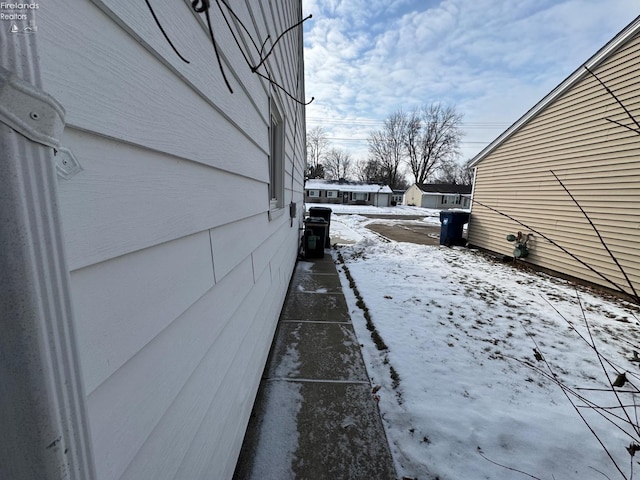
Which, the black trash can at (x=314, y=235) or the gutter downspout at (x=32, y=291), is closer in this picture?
the gutter downspout at (x=32, y=291)

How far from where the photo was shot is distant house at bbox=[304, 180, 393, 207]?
128 ft

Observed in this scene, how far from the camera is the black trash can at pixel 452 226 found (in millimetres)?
9688

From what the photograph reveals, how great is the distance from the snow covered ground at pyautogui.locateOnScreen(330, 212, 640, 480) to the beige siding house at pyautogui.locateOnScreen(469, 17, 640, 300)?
1.02 m

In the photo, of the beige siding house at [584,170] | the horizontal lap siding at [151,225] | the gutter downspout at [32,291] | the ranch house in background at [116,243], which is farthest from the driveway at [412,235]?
the gutter downspout at [32,291]

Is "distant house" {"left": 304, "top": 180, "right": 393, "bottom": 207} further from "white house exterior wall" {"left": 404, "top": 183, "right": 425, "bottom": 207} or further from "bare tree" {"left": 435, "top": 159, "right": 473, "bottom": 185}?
"bare tree" {"left": 435, "top": 159, "right": 473, "bottom": 185}

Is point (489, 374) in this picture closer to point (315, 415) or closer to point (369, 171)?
point (315, 415)

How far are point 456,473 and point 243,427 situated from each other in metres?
1.42

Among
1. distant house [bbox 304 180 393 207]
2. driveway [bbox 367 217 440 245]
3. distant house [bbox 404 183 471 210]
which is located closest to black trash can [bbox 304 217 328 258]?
driveway [bbox 367 217 440 245]

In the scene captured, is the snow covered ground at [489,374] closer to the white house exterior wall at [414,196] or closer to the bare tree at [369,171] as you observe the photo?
the white house exterior wall at [414,196]

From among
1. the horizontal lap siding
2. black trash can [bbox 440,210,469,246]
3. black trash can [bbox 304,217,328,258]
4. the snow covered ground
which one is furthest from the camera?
black trash can [bbox 440,210,469,246]

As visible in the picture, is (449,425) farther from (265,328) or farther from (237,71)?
(237,71)

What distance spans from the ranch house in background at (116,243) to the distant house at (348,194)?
37902 millimetres

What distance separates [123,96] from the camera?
67 cm

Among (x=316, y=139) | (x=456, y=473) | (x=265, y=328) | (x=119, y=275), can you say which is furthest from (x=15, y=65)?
(x=316, y=139)
